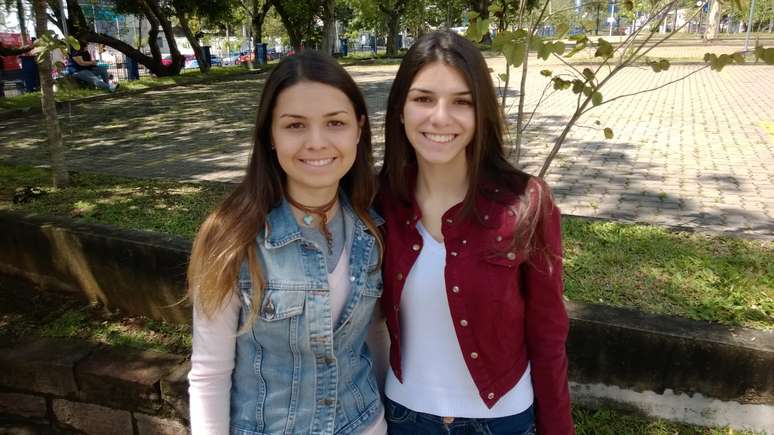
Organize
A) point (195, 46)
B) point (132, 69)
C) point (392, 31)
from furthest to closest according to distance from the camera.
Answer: point (392, 31) < point (195, 46) < point (132, 69)

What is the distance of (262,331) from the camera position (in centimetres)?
154

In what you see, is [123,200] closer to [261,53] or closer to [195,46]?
[195,46]

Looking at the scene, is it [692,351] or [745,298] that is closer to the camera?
[692,351]

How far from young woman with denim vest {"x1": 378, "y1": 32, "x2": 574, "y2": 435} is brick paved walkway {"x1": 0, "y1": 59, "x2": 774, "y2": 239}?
11.1ft

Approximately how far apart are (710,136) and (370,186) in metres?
7.83

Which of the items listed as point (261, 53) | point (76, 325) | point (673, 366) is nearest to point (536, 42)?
point (673, 366)

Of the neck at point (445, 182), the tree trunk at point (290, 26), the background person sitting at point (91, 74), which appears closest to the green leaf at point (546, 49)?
the neck at point (445, 182)

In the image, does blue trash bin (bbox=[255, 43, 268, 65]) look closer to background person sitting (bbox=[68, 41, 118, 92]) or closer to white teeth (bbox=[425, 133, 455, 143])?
background person sitting (bbox=[68, 41, 118, 92])

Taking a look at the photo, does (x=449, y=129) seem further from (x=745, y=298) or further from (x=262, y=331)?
(x=745, y=298)

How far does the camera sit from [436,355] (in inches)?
63.9

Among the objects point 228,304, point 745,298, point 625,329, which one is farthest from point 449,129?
point 745,298

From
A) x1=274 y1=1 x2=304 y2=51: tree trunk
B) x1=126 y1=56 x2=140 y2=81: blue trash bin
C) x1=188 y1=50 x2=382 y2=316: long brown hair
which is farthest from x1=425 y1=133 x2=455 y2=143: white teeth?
x1=274 y1=1 x2=304 y2=51: tree trunk

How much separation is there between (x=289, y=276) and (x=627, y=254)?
9.00 ft

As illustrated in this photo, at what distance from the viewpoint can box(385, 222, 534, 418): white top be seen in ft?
5.21
